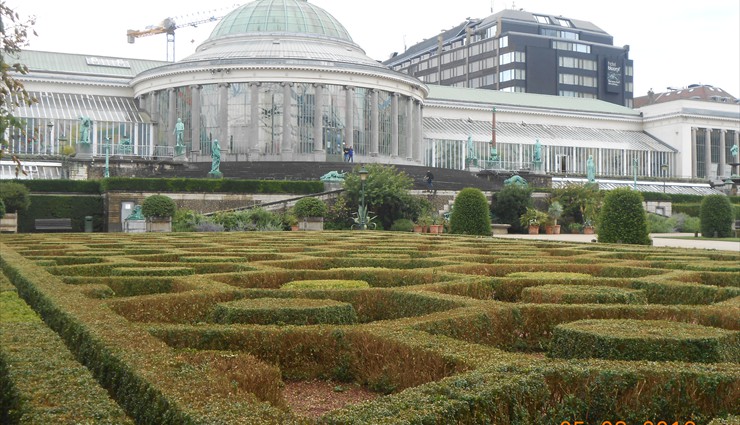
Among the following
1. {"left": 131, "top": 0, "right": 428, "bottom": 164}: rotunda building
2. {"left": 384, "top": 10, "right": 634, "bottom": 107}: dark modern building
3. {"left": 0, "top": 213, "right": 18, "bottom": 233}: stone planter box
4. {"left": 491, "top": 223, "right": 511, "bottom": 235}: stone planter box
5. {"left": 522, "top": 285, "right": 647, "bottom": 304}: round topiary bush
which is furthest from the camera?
{"left": 384, "top": 10, "right": 634, "bottom": 107}: dark modern building

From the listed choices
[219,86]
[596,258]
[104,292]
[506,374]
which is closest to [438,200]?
[219,86]

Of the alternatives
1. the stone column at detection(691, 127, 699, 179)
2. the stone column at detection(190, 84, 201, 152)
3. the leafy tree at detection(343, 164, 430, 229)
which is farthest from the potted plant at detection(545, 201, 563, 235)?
the stone column at detection(691, 127, 699, 179)

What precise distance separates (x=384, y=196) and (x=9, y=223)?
1756 cm

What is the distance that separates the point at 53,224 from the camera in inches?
1610

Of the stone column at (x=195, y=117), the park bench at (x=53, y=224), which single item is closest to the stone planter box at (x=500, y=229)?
the park bench at (x=53, y=224)

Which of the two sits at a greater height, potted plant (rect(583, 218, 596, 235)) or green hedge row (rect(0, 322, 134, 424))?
potted plant (rect(583, 218, 596, 235))

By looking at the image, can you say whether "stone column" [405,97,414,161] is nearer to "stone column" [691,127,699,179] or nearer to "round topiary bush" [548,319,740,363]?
"stone column" [691,127,699,179]

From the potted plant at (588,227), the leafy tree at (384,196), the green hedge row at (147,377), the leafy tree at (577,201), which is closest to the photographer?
the green hedge row at (147,377)

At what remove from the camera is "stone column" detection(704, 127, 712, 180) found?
87.6m

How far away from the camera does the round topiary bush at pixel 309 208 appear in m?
38.6

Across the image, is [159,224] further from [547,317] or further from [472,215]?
[547,317]

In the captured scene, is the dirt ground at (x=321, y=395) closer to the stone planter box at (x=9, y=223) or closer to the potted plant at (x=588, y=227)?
the stone planter box at (x=9, y=223)

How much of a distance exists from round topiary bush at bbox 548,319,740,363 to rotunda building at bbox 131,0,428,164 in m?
56.3

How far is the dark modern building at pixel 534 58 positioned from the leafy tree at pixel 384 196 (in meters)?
79.4
